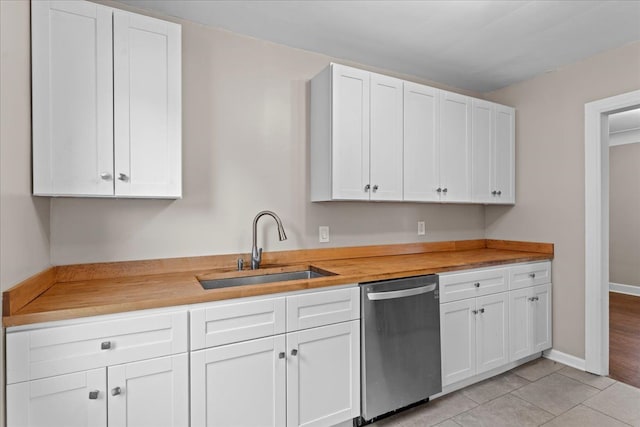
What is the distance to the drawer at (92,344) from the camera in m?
1.24

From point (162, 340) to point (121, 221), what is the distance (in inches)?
33.4

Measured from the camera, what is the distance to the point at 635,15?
6.73 feet

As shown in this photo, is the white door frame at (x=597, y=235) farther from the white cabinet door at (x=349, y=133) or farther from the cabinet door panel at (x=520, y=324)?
the white cabinet door at (x=349, y=133)

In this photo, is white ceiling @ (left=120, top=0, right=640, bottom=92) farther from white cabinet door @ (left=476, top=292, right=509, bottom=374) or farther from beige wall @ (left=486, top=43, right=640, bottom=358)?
white cabinet door @ (left=476, top=292, right=509, bottom=374)

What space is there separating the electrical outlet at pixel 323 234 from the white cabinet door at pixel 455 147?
0.97m

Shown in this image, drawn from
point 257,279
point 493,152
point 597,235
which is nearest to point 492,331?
point 597,235

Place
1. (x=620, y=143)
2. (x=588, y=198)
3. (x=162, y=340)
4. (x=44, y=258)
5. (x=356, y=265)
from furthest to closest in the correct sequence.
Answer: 1. (x=620, y=143)
2. (x=588, y=198)
3. (x=356, y=265)
4. (x=44, y=258)
5. (x=162, y=340)

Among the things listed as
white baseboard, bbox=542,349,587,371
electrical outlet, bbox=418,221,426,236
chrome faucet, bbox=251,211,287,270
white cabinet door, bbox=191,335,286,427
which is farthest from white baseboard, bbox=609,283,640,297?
white cabinet door, bbox=191,335,286,427

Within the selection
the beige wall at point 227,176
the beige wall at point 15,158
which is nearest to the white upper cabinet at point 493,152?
the beige wall at point 227,176

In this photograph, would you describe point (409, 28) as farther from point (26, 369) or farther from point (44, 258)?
point (26, 369)

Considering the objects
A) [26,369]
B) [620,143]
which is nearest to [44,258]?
[26,369]

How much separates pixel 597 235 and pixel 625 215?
3.59m

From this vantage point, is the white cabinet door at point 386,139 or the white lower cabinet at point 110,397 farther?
the white cabinet door at point 386,139

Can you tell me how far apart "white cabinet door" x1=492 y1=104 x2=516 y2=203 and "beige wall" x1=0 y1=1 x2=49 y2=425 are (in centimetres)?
324
